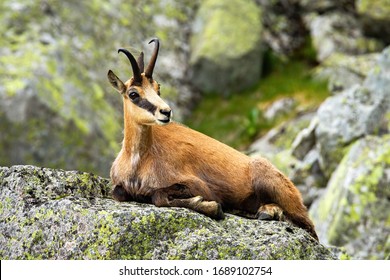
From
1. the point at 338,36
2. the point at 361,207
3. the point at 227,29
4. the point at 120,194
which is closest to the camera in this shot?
the point at 120,194

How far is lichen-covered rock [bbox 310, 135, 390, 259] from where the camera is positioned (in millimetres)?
15141

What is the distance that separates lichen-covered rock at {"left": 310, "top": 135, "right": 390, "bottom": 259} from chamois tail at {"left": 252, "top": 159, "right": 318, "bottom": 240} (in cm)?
374

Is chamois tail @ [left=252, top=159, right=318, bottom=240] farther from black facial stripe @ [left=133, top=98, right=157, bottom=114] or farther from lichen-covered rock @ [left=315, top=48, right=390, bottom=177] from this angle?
lichen-covered rock @ [left=315, top=48, right=390, bottom=177]

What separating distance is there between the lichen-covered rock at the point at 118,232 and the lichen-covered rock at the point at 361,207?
5.33m

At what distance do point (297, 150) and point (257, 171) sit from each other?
8611 mm

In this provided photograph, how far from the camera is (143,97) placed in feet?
34.4

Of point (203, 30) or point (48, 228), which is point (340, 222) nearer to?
point (48, 228)

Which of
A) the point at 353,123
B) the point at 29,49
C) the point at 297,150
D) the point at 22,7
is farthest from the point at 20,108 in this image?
the point at 353,123

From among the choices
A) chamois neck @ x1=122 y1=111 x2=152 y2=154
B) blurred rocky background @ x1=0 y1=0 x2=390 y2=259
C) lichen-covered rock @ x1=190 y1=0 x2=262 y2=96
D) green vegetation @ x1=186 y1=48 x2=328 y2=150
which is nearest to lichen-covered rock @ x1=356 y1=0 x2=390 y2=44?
blurred rocky background @ x1=0 y1=0 x2=390 y2=259

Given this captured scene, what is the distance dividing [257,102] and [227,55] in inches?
77.1

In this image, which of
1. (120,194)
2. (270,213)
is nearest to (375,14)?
(270,213)

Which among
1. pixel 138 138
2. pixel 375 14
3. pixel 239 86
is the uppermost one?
pixel 375 14

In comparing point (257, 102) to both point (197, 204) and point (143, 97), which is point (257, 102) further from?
point (197, 204)

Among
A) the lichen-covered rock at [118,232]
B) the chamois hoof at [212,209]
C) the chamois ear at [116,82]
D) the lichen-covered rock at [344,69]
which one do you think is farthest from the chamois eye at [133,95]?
the lichen-covered rock at [344,69]
